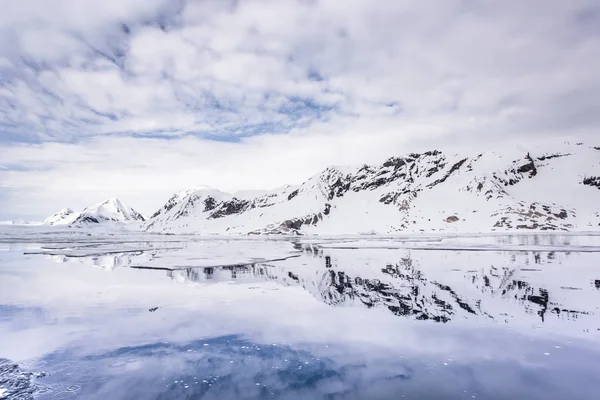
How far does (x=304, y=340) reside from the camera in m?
11.1

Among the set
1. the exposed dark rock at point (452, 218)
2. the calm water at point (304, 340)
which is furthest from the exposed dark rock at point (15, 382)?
the exposed dark rock at point (452, 218)

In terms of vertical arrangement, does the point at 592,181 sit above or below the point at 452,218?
above

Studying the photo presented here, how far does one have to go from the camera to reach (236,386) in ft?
26.1

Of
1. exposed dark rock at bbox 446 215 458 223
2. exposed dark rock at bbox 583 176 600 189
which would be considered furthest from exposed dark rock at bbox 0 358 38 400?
exposed dark rock at bbox 583 176 600 189

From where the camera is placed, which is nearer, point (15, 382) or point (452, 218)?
point (15, 382)

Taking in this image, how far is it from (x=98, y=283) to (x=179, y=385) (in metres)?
16.6

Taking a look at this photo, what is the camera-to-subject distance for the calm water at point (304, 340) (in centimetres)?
789

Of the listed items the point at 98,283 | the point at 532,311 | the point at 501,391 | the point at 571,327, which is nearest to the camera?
the point at 501,391

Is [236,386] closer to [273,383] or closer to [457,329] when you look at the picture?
[273,383]

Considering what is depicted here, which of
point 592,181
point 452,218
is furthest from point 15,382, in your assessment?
point 592,181

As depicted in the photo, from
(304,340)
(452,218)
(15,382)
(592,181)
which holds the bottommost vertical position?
Result: (304,340)

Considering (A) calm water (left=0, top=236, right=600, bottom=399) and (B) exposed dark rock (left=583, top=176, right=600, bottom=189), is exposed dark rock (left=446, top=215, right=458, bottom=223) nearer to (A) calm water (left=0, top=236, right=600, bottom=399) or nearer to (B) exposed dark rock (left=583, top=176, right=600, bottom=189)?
(B) exposed dark rock (left=583, top=176, right=600, bottom=189)

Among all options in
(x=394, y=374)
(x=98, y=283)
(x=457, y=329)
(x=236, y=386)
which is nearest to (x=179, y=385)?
(x=236, y=386)

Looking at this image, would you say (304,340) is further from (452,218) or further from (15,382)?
(452,218)
